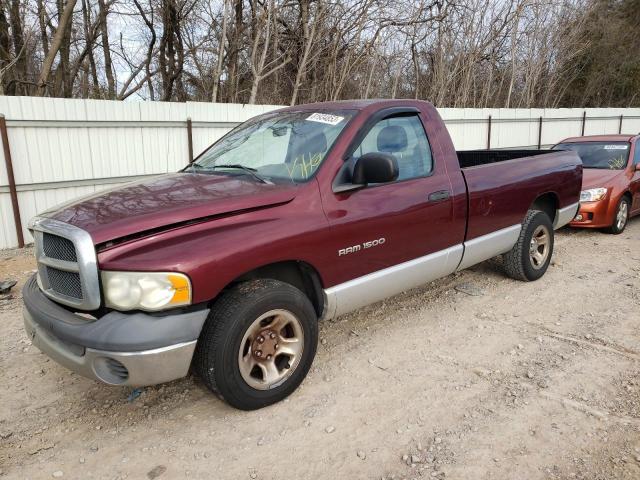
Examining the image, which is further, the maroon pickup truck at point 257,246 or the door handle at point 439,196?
the door handle at point 439,196

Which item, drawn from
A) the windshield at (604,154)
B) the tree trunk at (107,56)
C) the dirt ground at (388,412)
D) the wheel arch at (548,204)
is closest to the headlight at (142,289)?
the dirt ground at (388,412)

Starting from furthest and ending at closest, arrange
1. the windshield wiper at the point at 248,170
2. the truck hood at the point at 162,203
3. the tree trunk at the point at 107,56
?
the tree trunk at the point at 107,56
the windshield wiper at the point at 248,170
the truck hood at the point at 162,203

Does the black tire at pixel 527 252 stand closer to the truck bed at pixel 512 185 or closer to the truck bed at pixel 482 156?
the truck bed at pixel 512 185

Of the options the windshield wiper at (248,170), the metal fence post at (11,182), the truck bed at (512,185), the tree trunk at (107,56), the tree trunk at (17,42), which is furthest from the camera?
the tree trunk at (107,56)

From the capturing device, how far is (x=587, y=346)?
3.80 metres

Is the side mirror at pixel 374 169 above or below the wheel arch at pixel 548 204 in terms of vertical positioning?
above

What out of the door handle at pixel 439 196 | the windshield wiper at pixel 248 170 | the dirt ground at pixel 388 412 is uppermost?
the windshield wiper at pixel 248 170

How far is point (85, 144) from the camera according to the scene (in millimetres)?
7613

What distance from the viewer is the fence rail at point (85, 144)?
699cm

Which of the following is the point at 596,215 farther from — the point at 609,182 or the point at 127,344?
the point at 127,344

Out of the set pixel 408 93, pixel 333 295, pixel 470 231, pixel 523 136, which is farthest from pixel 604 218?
pixel 408 93

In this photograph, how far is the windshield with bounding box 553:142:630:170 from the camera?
7961 millimetres

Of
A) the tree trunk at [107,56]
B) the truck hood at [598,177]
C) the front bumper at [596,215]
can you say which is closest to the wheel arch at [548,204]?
the front bumper at [596,215]

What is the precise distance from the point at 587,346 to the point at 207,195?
312 centimetres
